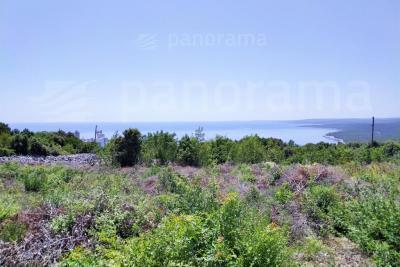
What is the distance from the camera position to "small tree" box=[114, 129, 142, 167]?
40.0 feet

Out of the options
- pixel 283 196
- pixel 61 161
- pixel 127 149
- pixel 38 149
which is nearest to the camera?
pixel 283 196

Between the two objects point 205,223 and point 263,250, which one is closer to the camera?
point 263,250

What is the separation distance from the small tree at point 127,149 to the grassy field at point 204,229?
5.15 metres

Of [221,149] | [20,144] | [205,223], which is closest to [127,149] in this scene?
[221,149]

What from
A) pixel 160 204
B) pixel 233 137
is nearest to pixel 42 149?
pixel 233 137

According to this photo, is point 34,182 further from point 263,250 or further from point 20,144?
point 20,144

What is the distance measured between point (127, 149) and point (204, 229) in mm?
8915

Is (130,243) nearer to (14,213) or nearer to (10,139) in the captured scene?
(14,213)

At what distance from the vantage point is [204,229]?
11.8 feet

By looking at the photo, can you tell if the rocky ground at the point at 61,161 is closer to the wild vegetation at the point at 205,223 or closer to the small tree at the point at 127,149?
the small tree at the point at 127,149

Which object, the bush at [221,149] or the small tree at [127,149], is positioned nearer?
the small tree at [127,149]

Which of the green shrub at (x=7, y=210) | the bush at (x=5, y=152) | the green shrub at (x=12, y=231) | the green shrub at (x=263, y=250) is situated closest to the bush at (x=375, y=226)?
the green shrub at (x=263, y=250)

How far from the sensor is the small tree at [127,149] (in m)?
12.2

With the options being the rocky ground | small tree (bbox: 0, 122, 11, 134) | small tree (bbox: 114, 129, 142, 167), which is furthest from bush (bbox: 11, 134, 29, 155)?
small tree (bbox: 114, 129, 142, 167)
